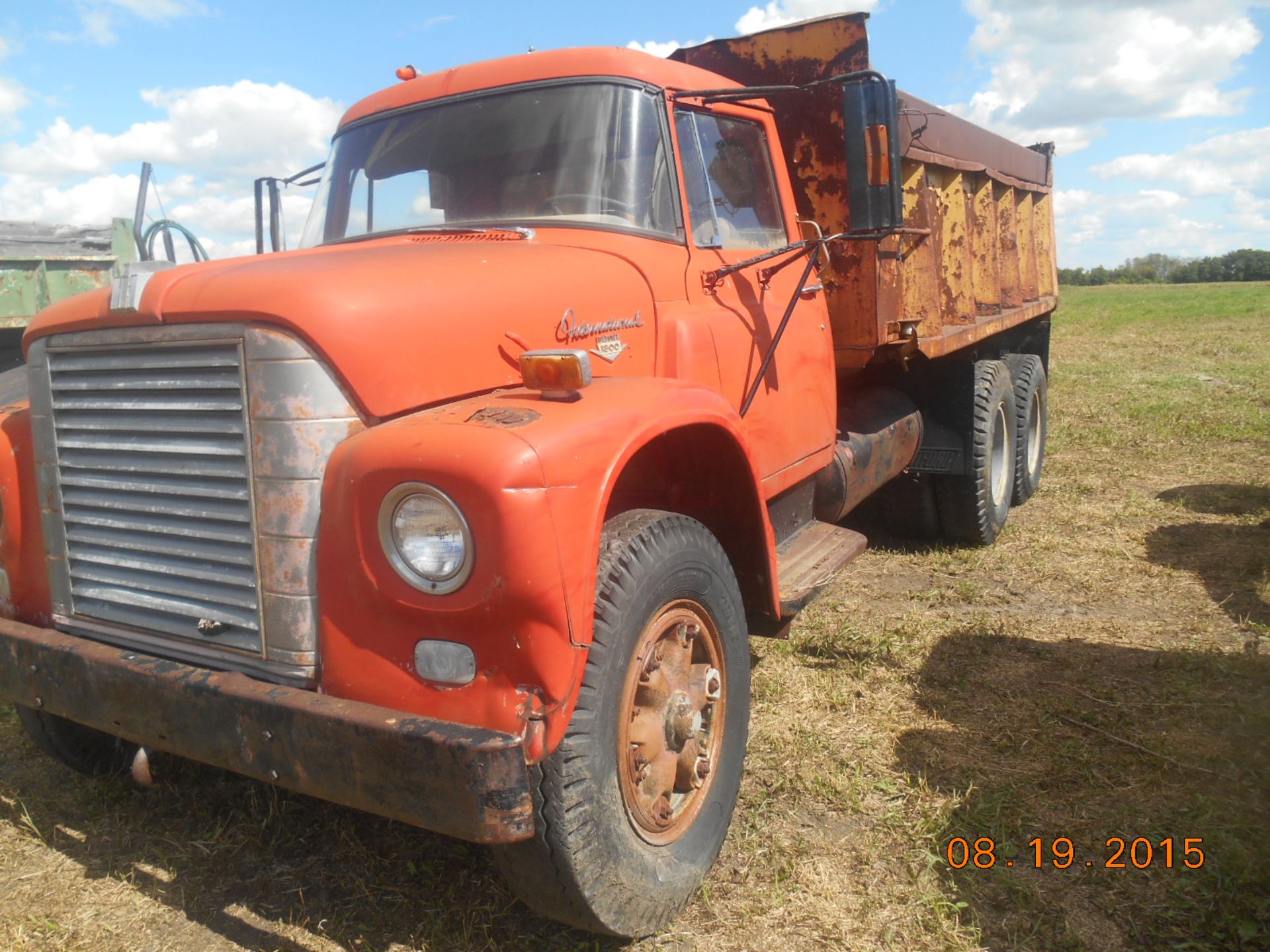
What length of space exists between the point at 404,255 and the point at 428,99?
45.2 inches

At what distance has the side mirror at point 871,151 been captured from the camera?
317 centimetres

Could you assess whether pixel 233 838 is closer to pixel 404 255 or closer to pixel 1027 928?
pixel 404 255

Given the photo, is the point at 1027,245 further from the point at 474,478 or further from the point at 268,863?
the point at 268,863

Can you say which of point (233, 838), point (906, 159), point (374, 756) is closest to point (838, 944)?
point (374, 756)

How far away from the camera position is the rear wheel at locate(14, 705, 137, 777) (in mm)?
3342

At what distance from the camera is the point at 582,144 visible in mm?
3260

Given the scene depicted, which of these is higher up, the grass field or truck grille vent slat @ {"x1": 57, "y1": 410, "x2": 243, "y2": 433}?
truck grille vent slat @ {"x1": 57, "y1": 410, "x2": 243, "y2": 433}

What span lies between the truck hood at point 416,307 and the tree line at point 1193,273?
5504 cm

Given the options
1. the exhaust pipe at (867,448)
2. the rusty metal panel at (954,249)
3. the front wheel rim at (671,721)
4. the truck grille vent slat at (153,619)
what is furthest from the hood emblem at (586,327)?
the rusty metal panel at (954,249)

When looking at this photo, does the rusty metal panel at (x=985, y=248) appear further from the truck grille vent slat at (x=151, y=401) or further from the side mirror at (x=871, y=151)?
the truck grille vent slat at (x=151, y=401)

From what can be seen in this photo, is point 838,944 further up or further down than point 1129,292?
further down

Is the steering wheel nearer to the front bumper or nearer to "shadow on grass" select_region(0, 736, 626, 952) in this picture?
the front bumper

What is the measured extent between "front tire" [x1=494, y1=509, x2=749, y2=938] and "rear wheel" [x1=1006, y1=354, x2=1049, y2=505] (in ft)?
15.7

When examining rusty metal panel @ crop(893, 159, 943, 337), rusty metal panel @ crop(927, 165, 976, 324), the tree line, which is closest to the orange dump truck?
rusty metal panel @ crop(893, 159, 943, 337)
